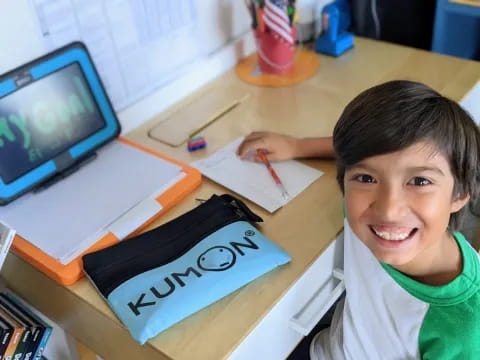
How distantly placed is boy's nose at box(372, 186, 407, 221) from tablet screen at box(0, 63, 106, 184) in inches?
24.7

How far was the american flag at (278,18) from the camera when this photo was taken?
50.6 inches

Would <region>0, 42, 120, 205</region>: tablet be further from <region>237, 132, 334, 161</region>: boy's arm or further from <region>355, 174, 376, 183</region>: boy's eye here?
<region>355, 174, 376, 183</region>: boy's eye

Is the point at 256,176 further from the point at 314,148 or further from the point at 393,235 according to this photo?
the point at 393,235

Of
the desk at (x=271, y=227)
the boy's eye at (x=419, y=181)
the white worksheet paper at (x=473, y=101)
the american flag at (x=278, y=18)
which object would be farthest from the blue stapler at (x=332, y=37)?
the boy's eye at (x=419, y=181)

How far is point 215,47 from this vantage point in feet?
4.69

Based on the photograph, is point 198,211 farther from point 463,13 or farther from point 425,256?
point 463,13

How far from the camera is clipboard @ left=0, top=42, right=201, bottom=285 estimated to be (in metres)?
0.95

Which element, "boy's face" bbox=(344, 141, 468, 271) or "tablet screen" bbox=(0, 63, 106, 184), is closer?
"boy's face" bbox=(344, 141, 468, 271)

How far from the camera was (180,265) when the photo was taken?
854 millimetres

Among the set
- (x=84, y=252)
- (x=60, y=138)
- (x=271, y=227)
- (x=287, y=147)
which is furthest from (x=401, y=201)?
(x=60, y=138)

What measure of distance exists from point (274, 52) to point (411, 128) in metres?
0.66

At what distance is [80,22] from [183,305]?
632 mm

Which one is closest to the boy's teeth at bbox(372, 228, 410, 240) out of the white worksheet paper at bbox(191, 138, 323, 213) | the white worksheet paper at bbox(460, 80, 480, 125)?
the white worksheet paper at bbox(191, 138, 323, 213)

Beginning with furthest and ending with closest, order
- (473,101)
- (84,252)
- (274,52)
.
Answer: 1. (274,52)
2. (473,101)
3. (84,252)
